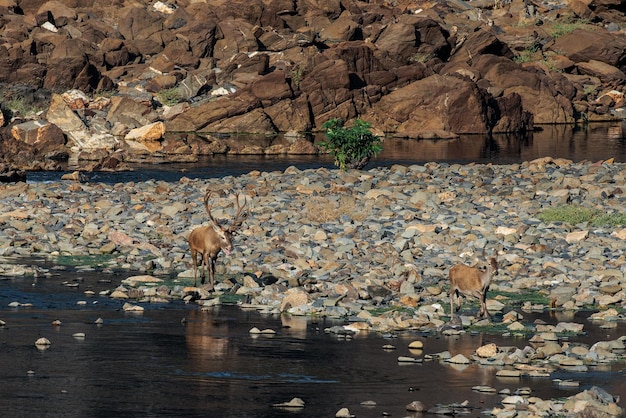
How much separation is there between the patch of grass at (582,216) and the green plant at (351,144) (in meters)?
10.7

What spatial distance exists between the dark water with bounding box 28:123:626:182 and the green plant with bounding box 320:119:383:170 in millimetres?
5684

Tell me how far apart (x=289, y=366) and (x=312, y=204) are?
37.8 feet

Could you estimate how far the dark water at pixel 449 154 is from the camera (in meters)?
39.9

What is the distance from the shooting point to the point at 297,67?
67.6 meters

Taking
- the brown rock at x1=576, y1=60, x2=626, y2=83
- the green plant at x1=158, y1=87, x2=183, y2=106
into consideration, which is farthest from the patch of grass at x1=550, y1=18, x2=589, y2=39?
the green plant at x1=158, y1=87, x2=183, y2=106

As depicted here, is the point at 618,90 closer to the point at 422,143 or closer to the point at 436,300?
the point at 422,143

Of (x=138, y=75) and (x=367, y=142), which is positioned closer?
(x=367, y=142)

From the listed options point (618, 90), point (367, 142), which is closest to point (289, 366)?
point (367, 142)

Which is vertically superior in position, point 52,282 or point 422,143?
point 422,143

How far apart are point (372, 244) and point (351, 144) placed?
13483 mm

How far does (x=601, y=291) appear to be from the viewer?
1777 cm

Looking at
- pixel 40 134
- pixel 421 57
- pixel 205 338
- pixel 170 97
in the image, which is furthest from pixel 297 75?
pixel 205 338

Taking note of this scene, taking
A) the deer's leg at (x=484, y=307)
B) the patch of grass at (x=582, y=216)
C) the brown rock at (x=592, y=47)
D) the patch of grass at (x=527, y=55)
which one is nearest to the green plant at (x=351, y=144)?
the patch of grass at (x=582, y=216)

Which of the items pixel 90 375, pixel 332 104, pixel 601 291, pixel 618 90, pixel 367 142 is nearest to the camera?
pixel 90 375
